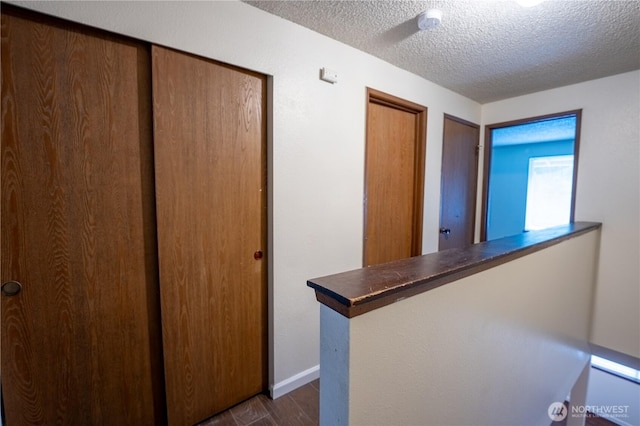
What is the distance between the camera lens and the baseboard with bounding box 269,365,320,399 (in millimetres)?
1697

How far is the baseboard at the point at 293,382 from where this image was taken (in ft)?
5.57

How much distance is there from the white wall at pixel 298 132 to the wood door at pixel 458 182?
3.53 feet

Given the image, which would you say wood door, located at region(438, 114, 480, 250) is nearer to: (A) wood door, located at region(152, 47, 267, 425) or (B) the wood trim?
(B) the wood trim

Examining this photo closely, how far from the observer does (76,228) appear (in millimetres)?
1160

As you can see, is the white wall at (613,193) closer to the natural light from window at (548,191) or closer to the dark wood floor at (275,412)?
the natural light from window at (548,191)

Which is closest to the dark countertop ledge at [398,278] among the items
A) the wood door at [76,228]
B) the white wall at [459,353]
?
the white wall at [459,353]

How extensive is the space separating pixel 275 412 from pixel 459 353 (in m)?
1.22

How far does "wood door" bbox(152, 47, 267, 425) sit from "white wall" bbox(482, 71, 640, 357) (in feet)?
9.55

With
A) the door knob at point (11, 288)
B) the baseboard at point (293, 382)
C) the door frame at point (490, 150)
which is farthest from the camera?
the door frame at point (490, 150)

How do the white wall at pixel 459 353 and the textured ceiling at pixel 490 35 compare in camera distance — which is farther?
the textured ceiling at pixel 490 35

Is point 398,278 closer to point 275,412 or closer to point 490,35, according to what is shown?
point 275,412

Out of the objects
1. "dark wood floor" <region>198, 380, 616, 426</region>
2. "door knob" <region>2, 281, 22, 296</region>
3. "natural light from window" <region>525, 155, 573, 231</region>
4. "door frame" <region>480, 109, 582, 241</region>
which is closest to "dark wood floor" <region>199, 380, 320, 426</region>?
"dark wood floor" <region>198, 380, 616, 426</region>

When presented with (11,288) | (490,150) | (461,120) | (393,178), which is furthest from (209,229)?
(490,150)

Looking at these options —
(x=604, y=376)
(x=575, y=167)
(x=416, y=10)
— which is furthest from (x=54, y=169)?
(x=604, y=376)
